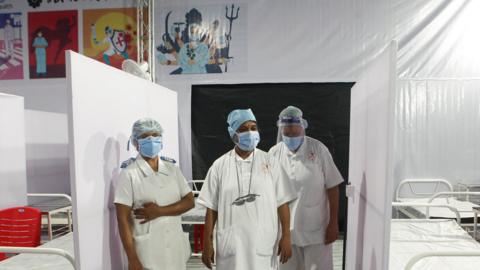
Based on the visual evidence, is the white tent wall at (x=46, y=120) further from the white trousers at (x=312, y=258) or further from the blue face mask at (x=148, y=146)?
the white trousers at (x=312, y=258)

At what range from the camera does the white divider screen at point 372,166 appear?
59.3 inches

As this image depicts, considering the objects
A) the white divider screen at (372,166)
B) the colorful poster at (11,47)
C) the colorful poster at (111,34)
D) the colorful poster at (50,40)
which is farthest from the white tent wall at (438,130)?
the colorful poster at (11,47)

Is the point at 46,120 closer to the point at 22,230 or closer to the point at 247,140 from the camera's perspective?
the point at 22,230

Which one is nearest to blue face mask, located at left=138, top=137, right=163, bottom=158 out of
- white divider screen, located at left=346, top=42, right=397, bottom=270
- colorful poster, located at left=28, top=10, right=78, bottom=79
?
white divider screen, located at left=346, top=42, right=397, bottom=270

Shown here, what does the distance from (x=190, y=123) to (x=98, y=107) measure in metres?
2.98

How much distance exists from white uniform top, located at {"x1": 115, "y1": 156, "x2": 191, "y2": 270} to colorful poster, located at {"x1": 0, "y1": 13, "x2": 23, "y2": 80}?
435 centimetres

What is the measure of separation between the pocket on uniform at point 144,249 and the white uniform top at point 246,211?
35 centimetres

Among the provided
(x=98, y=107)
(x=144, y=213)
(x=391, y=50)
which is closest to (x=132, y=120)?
(x=98, y=107)

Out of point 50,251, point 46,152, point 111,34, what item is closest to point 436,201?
point 50,251

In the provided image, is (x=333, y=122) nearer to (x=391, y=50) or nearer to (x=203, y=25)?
(x=203, y=25)

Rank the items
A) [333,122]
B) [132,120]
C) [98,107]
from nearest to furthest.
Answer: [98,107], [132,120], [333,122]

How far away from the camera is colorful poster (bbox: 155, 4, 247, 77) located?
4738 mm

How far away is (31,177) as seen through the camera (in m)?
4.61

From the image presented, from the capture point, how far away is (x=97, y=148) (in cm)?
180
